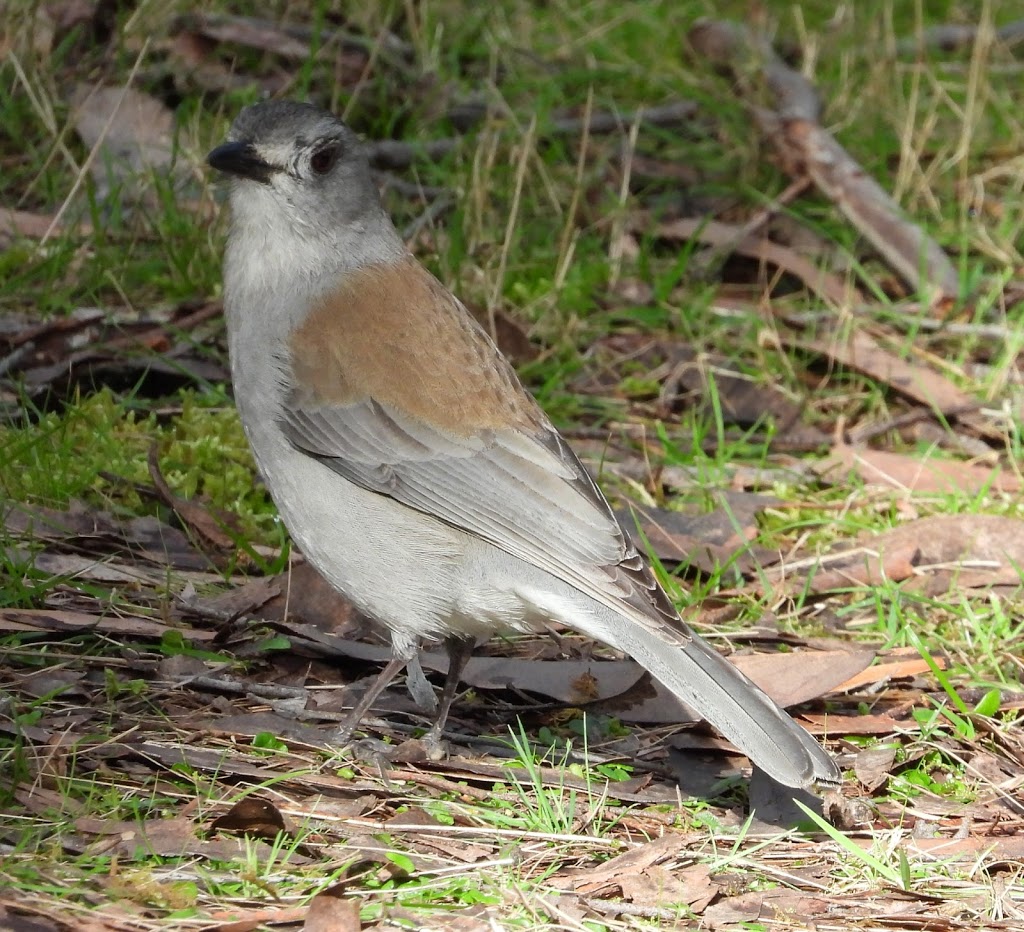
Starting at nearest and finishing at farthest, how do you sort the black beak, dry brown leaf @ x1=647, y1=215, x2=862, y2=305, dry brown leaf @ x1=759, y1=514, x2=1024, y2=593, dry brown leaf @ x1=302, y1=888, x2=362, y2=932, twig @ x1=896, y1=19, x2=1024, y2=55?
dry brown leaf @ x1=302, y1=888, x2=362, y2=932 < the black beak < dry brown leaf @ x1=759, y1=514, x2=1024, y2=593 < dry brown leaf @ x1=647, y1=215, x2=862, y2=305 < twig @ x1=896, y1=19, x2=1024, y2=55

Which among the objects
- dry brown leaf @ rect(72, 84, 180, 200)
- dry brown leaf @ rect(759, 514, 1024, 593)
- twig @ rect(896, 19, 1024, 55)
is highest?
twig @ rect(896, 19, 1024, 55)

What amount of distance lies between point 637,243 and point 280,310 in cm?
Result: 385

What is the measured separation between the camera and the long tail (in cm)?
429

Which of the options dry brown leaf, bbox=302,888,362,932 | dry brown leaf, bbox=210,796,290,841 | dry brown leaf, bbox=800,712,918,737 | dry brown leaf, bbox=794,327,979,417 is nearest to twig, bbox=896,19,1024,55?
dry brown leaf, bbox=794,327,979,417

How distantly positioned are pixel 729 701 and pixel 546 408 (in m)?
2.84

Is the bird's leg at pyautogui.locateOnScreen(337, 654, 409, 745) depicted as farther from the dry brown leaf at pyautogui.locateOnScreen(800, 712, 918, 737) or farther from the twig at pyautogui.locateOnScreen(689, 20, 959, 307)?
the twig at pyautogui.locateOnScreen(689, 20, 959, 307)

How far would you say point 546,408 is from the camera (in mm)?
7059

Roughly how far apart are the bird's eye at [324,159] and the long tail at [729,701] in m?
1.92

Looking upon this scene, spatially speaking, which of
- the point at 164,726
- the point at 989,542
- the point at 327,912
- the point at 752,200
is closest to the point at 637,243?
the point at 752,200

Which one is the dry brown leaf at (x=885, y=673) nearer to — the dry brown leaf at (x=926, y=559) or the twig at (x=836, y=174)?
the dry brown leaf at (x=926, y=559)

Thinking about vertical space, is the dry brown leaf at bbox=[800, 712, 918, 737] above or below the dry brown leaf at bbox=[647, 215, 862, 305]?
below

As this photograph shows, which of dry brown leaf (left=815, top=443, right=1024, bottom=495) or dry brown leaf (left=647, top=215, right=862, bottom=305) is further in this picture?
dry brown leaf (left=647, top=215, right=862, bottom=305)

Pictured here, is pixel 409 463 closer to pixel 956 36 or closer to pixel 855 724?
pixel 855 724

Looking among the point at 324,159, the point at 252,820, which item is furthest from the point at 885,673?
the point at 324,159
